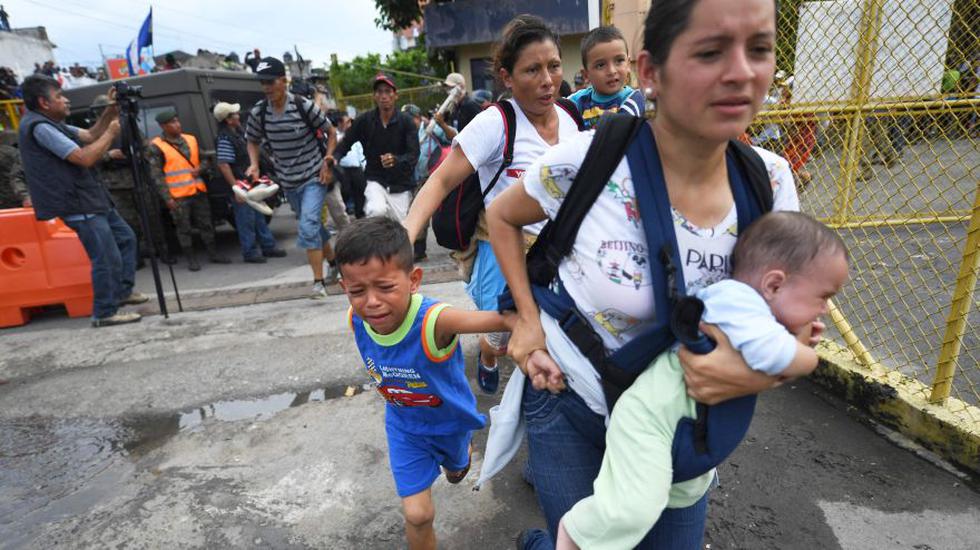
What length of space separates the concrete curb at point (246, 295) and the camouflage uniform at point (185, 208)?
129 centimetres

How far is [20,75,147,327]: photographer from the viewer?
4.48 m

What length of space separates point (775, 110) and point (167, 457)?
500 centimetres

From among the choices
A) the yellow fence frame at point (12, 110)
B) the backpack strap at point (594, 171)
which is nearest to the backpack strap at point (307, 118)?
the backpack strap at point (594, 171)

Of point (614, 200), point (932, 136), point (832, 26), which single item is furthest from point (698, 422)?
point (932, 136)

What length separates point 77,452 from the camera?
3.14 m

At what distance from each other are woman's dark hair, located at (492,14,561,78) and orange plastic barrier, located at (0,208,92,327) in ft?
15.8

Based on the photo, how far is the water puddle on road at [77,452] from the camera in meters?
2.65

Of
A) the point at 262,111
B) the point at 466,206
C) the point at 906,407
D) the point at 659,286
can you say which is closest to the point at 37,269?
the point at 262,111

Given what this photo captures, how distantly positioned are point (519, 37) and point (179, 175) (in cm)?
596

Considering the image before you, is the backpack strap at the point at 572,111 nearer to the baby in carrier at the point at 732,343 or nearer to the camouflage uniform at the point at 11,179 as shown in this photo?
the baby in carrier at the point at 732,343

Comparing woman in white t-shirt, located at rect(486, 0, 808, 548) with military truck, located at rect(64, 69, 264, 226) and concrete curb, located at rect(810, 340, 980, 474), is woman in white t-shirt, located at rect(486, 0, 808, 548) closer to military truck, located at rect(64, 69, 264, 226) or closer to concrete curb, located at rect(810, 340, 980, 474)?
concrete curb, located at rect(810, 340, 980, 474)

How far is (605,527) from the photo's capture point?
46.6 inches

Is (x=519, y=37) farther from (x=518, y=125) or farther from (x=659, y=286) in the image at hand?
(x=659, y=286)

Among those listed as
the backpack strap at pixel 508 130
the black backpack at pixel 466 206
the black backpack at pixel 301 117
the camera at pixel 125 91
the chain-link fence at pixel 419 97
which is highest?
the chain-link fence at pixel 419 97
